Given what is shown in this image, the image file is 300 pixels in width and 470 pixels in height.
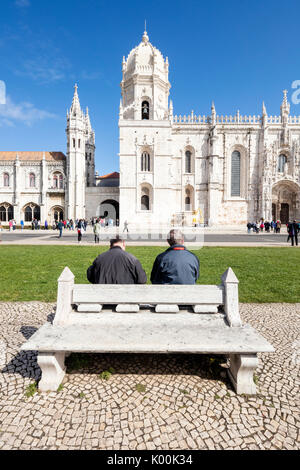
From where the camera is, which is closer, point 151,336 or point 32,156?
point 151,336

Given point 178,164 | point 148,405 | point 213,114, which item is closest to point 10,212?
point 178,164

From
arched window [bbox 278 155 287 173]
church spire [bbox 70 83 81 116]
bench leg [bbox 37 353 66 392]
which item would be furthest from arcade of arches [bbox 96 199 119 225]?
bench leg [bbox 37 353 66 392]

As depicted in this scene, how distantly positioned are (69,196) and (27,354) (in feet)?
115

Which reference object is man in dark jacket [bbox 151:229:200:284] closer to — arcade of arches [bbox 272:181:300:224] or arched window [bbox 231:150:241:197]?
arched window [bbox 231:150:241:197]

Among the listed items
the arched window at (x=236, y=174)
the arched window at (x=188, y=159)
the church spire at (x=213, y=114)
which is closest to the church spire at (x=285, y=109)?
the arched window at (x=236, y=174)

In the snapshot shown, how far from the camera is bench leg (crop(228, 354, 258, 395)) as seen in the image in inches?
89.4

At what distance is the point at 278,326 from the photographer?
156 inches

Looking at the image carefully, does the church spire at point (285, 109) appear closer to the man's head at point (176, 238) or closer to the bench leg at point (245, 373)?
the man's head at point (176, 238)

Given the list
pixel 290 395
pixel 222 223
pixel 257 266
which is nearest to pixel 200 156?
pixel 222 223

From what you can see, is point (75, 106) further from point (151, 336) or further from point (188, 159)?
point (151, 336)

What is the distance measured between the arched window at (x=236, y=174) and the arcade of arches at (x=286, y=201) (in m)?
5.24

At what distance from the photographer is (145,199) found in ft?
107

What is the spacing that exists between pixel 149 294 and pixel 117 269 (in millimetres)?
730

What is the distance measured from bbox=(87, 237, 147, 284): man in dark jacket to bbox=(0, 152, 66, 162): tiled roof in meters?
39.9
